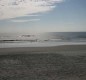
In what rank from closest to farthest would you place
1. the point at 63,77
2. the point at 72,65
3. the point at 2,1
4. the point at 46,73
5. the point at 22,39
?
the point at 63,77 < the point at 46,73 < the point at 72,65 < the point at 2,1 < the point at 22,39

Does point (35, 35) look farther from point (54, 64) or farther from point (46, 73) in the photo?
point (46, 73)

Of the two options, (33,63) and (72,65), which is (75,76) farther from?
(33,63)

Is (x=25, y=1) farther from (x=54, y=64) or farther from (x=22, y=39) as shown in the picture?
(x=54, y=64)

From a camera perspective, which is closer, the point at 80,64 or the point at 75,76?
the point at 75,76

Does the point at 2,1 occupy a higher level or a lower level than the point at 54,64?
higher

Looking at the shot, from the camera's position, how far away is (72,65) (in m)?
9.33

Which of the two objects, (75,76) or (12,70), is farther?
(12,70)

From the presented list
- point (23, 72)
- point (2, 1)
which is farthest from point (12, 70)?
point (2, 1)

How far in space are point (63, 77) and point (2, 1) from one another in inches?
452

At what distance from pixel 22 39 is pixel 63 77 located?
11.8 m

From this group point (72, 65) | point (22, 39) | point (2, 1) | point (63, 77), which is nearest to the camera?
point (63, 77)

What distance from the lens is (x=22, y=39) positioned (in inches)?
747

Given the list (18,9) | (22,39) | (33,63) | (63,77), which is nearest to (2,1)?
(18,9)

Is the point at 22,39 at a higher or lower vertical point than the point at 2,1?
lower
